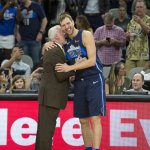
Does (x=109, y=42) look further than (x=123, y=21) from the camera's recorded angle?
No

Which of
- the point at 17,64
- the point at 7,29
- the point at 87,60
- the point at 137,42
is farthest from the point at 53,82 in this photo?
the point at 7,29

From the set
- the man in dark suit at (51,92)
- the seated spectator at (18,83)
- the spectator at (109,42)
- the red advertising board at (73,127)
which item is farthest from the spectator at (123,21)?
the man in dark suit at (51,92)

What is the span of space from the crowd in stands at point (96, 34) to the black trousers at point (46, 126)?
10.5 ft

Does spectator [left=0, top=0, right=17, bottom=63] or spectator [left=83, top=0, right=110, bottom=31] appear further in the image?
spectator [left=83, top=0, right=110, bottom=31]

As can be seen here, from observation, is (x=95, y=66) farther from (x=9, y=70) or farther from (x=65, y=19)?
(x=9, y=70)

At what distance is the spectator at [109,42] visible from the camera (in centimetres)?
1348

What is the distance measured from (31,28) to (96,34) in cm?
139

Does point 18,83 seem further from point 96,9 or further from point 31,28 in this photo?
point 96,9

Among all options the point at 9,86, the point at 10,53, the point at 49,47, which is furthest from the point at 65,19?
the point at 10,53

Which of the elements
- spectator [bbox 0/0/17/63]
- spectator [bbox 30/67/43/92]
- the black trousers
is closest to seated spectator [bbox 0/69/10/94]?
spectator [bbox 30/67/43/92]

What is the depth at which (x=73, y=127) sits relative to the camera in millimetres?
10070

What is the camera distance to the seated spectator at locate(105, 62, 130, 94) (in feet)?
38.9

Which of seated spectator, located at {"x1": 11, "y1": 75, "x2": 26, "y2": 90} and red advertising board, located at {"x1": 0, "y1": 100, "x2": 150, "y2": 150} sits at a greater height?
seated spectator, located at {"x1": 11, "y1": 75, "x2": 26, "y2": 90}

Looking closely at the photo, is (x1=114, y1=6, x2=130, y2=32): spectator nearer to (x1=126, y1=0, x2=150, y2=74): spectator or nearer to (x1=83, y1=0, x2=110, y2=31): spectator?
(x1=83, y1=0, x2=110, y2=31): spectator
